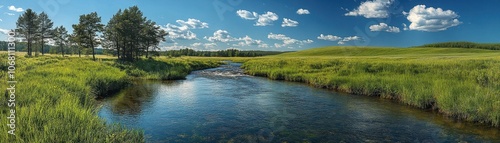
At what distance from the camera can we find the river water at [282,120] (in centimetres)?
1130

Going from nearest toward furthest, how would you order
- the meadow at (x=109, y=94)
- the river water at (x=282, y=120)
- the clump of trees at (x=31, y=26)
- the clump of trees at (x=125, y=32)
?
the meadow at (x=109, y=94)
the river water at (x=282, y=120)
the clump of trees at (x=125, y=32)
the clump of trees at (x=31, y=26)

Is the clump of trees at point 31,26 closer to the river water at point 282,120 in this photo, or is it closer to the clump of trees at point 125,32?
the clump of trees at point 125,32

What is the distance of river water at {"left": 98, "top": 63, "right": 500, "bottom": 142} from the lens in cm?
1130

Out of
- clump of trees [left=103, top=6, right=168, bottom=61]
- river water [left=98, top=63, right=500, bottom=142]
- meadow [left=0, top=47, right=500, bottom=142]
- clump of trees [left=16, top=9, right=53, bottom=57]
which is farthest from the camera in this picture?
clump of trees [left=16, top=9, right=53, bottom=57]

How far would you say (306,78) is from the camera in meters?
31.4

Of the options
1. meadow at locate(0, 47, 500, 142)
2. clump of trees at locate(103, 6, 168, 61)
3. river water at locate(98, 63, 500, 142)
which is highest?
clump of trees at locate(103, 6, 168, 61)

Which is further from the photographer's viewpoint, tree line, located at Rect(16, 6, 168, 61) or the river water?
tree line, located at Rect(16, 6, 168, 61)

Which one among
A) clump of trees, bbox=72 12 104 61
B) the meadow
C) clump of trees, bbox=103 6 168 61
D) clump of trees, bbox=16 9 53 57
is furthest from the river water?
clump of trees, bbox=16 9 53 57

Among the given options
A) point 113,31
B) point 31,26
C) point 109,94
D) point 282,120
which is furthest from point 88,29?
point 282,120

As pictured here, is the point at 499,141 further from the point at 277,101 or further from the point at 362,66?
the point at 362,66

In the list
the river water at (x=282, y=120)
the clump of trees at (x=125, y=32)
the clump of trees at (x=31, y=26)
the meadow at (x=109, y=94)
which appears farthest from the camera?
the clump of trees at (x=31, y=26)

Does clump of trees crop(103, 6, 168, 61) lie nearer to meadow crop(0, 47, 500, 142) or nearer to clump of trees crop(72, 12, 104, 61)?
clump of trees crop(72, 12, 104, 61)

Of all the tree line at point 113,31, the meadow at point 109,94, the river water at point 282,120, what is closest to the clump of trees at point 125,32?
the tree line at point 113,31

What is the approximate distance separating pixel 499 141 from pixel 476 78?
10927 millimetres
